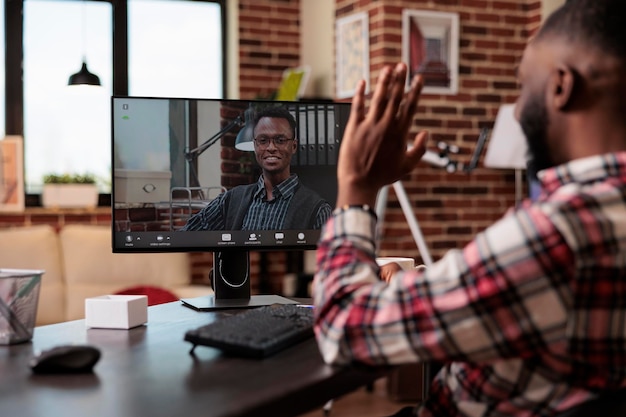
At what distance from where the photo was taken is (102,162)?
5.03 m

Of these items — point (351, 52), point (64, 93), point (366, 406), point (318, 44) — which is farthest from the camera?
point (318, 44)

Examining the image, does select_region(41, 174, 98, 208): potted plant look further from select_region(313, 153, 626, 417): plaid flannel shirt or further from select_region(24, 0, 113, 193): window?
select_region(313, 153, 626, 417): plaid flannel shirt

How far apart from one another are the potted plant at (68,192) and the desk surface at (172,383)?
3.43 meters

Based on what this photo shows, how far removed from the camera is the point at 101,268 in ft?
14.7

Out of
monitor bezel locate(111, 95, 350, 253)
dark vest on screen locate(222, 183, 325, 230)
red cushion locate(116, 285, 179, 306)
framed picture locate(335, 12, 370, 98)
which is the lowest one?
red cushion locate(116, 285, 179, 306)

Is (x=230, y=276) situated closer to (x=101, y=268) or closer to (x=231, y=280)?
(x=231, y=280)

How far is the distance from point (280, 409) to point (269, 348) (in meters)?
0.24

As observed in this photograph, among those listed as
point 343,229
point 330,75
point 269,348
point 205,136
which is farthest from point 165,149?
point 330,75

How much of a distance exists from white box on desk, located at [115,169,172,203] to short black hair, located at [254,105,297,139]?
262 mm

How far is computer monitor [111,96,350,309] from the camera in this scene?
189cm

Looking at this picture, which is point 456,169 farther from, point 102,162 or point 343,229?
point 343,229

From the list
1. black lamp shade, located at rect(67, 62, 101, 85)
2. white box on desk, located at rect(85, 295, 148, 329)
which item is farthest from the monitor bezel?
black lamp shade, located at rect(67, 62, 101, 85)

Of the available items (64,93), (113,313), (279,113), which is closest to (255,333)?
(113,313)

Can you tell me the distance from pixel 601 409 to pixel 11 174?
4.33 meters
